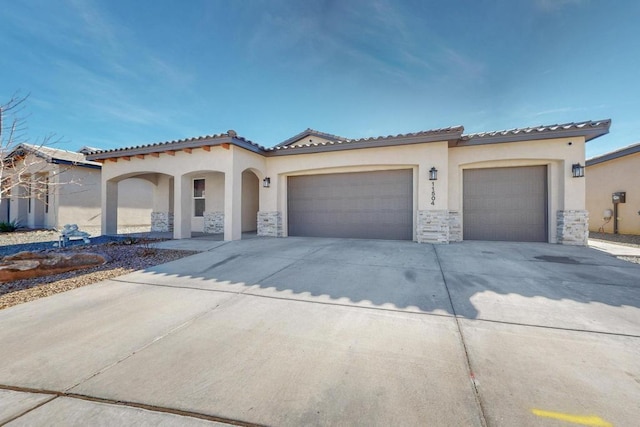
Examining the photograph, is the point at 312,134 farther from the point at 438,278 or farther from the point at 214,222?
the point at 438,278

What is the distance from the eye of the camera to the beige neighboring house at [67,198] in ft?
38.8

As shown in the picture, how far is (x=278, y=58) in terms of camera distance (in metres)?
9.32

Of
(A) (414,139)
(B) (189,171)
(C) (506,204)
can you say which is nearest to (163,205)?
(B) (189,171)

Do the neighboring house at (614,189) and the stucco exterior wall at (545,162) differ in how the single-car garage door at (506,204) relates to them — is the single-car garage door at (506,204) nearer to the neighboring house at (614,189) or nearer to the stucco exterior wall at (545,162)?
the stucco exterior wall at (545,162)

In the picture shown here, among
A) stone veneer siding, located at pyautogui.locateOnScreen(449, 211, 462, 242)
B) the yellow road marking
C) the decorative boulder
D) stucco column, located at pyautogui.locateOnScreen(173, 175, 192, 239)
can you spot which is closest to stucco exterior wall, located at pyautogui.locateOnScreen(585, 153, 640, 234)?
stone veneer siding, located at pyautogui.locateOnScreen(449, 211, 462, 242)

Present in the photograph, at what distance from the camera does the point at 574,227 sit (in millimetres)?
7543

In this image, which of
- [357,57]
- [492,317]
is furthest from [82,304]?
[357,57]

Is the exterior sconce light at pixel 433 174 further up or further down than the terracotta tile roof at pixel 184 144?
further down

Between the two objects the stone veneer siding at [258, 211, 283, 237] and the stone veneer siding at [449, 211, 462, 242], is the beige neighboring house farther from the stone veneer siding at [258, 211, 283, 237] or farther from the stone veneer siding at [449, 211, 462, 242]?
the stone veneer siding at [449, 211, 462, 242]

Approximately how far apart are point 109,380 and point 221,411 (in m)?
1.15

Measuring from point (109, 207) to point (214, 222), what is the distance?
4.36m

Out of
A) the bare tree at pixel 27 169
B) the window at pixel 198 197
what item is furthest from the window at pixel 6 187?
the window at pixel 198 197

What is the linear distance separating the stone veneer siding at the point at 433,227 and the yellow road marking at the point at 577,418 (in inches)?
263

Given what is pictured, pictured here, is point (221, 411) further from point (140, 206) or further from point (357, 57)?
point (140, 206)
